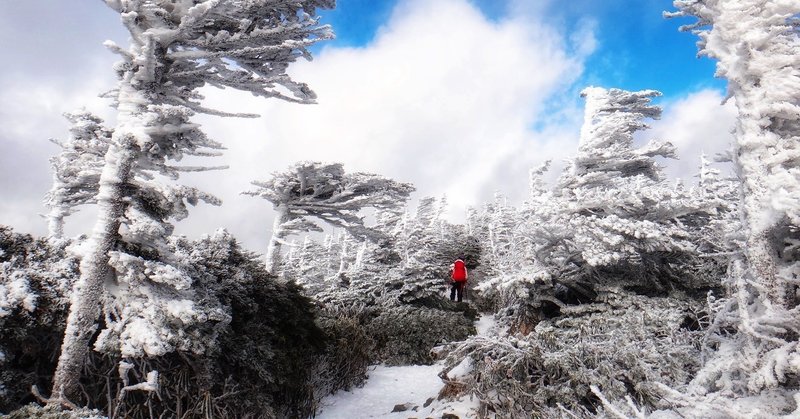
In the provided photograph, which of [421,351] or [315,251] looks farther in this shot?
[315,251]

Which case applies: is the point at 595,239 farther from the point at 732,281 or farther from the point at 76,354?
the point at 76,354

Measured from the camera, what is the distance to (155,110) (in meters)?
4.38

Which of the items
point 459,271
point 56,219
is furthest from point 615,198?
point 56,219

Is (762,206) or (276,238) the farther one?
(276,238)

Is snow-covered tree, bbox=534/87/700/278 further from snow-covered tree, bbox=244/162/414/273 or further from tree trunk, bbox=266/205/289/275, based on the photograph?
tree trunk, bbox=266/205/289/275

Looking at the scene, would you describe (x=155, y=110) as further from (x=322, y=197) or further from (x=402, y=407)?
(x=322, y=197)

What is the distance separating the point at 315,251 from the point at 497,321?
2981 cm

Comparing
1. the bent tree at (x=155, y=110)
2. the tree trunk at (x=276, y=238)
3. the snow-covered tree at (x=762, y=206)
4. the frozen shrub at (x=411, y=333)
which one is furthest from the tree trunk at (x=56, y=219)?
the snow-covered tree at (x=762, y=206)

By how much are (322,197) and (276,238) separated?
1.61 meters

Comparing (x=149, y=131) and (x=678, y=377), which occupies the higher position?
(x=149, y=131)

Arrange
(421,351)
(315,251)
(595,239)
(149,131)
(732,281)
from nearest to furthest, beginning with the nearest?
(732,281)
(149,131)
(595,239)
(421,351)
(315,251)

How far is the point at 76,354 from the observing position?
4.14 m

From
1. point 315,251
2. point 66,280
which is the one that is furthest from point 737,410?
point 315,251

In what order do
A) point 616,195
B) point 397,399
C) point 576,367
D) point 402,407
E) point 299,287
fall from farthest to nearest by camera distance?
point 616,195 → point 397,399 → point 299,287 → point 402,407 → point 576,367
